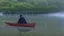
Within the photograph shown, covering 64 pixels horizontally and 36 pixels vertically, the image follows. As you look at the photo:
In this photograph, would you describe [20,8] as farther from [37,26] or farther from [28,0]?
[37,26]

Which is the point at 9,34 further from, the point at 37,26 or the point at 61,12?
the point at 61,12

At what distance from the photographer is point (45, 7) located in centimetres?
148

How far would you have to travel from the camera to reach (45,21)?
1.44 m

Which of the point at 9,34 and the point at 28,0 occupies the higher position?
the point at 28,0

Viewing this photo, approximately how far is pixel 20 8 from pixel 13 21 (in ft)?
0.51

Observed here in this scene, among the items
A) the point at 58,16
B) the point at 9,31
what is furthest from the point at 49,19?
the point at 9,31

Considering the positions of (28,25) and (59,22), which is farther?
(59,22)

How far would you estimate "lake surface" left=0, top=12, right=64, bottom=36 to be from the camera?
4.63 feet

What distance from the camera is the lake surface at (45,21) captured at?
55.5 inches

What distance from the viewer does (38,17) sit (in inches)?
56.9

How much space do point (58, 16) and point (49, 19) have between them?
88mm

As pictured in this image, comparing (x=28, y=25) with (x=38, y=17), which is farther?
(x=38, y=17)

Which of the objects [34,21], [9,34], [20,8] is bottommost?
[9,34]

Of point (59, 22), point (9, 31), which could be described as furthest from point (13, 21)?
point (59, 22)
